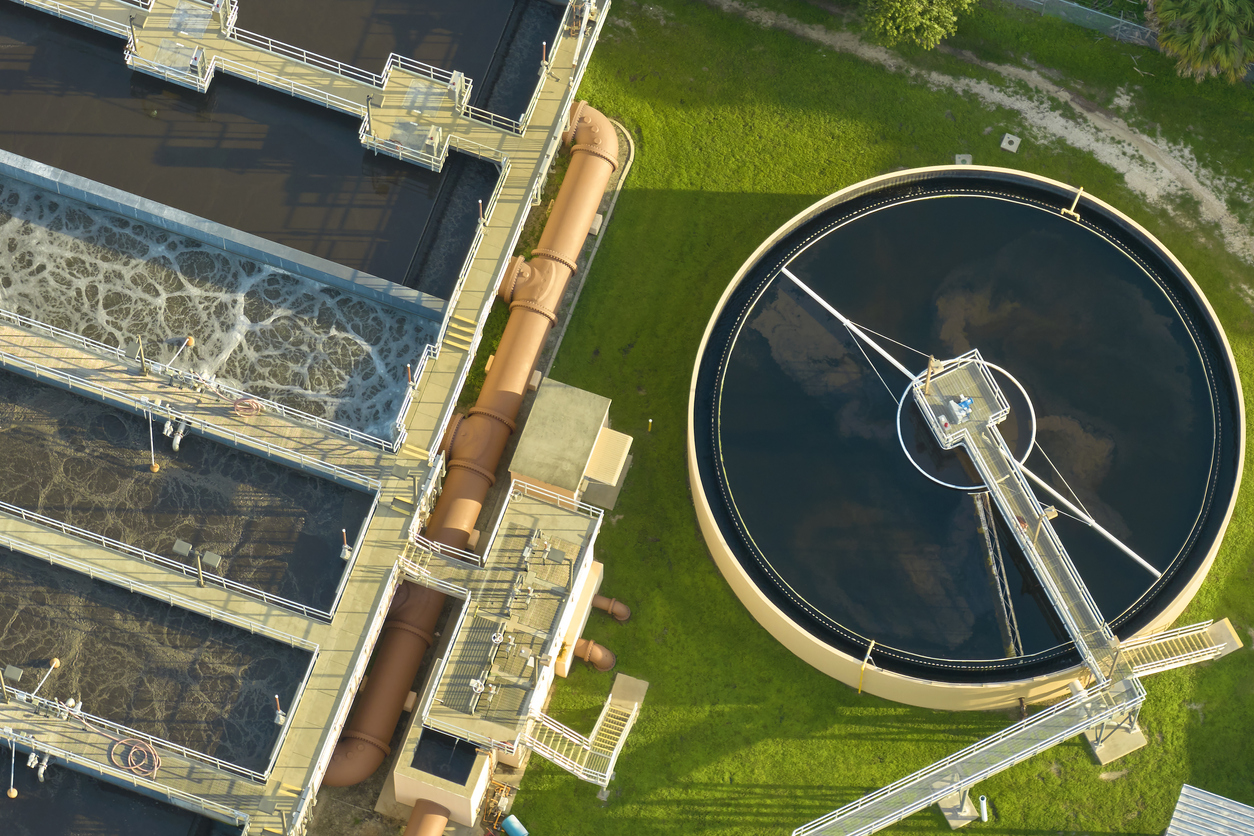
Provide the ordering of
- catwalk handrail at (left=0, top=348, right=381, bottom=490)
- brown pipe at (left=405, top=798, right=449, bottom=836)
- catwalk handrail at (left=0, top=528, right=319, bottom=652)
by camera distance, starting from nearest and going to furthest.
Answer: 1. catwalk handrail at (left=0, top=528, right=319, bottom=652)
2. brown pipe at (left=405, top=798, right=449, bottom=836)
3. catwalk handrail at (left=0, top=348, right=381, bottom=490)

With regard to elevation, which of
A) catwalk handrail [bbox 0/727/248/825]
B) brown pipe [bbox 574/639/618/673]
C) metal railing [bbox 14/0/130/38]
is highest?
metal railing [bbox 14/0/130/38]

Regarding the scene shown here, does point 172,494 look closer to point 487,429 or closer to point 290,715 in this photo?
point 290,715

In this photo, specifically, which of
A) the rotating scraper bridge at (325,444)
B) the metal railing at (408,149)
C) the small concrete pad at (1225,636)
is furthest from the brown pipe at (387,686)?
the small concrete pad at (1225,636)

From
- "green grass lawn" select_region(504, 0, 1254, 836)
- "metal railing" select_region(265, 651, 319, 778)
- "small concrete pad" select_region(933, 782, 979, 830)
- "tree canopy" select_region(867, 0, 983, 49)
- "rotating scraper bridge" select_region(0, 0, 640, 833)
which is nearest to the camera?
"metal railing" select_region(265, 651, 319, 778)

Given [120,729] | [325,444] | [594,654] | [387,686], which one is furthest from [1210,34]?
[120,729]

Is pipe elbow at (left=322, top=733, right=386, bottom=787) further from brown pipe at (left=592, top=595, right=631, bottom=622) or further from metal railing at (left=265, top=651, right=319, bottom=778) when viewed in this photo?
brown pipe at (left=592, top=595, right=631, bottom=622)

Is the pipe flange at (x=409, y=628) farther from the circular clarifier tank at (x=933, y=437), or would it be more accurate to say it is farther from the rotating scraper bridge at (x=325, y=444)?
the circular clarifier tank at (x=933, y=437)

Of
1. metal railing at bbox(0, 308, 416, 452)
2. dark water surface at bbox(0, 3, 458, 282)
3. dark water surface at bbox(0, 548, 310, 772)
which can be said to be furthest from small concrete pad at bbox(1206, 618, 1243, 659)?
dark water surface at bbox(0, 548, 310, 772)

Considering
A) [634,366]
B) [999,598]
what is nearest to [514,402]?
[634,366]
